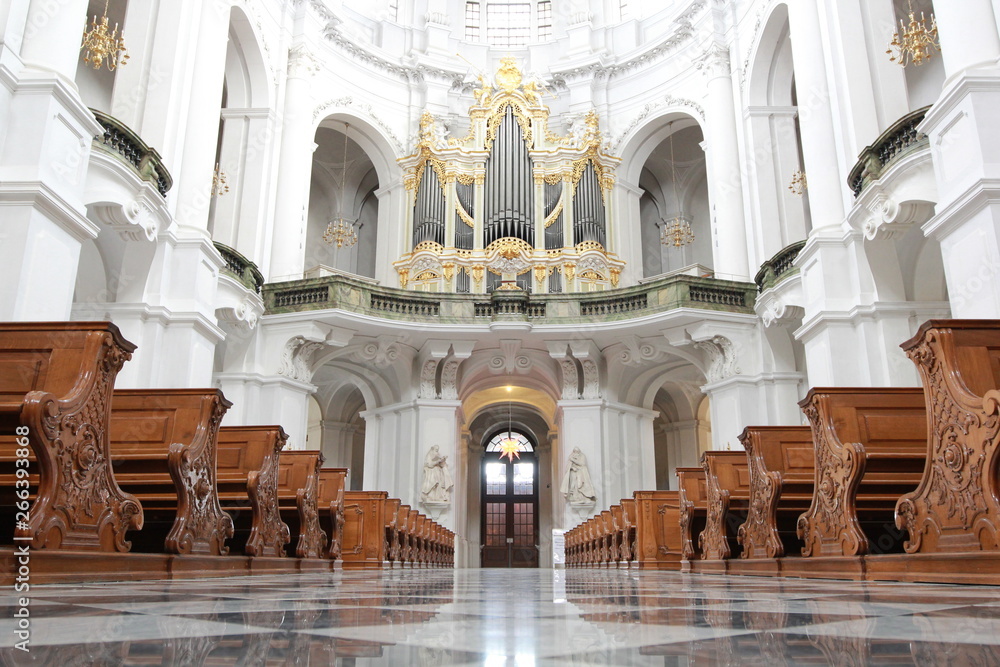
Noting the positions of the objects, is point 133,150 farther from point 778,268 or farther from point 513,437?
point 513,437

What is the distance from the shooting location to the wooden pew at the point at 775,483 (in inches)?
222

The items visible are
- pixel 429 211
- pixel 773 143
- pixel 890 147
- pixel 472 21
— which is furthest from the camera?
pixel 472 21

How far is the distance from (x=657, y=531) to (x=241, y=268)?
8275 mm

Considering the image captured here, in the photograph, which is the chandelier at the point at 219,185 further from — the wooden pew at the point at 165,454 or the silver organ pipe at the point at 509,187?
the wooden pew at the point at 165,454

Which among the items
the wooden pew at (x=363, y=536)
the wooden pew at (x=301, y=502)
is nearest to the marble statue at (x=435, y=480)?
the wooden pew at (x=363, y=536)

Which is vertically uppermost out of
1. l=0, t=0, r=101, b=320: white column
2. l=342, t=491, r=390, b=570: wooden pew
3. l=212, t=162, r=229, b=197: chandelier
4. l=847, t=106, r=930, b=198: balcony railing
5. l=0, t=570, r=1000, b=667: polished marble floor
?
l=212, t=162, r=229, b=197: chandelier

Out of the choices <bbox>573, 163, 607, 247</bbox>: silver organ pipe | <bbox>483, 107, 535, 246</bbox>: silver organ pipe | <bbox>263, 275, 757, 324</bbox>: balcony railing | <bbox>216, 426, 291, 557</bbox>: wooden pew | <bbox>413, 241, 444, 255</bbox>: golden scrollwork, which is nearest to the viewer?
<bbox>216, 426, 291, 557</bbox>: wooden pew

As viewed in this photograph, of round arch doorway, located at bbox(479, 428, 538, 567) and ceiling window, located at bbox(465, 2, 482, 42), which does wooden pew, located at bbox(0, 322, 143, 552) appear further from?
round arch doorway, located at bbox(479, 428, 538, 567)

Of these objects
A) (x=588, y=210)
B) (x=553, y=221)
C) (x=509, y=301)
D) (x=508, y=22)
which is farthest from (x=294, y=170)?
(x=508, y=22)

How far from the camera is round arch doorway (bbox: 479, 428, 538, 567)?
25953mm

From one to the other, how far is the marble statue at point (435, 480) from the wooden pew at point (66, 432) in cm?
1270

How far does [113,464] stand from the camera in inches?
188

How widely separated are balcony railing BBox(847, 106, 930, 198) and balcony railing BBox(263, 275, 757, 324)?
5.03m

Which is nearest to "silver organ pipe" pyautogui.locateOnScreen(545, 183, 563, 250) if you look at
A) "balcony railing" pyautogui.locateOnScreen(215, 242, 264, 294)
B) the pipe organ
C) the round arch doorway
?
the pipe organ
